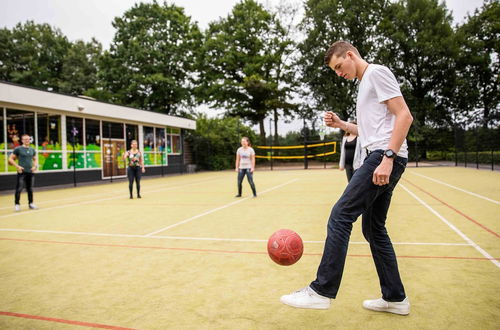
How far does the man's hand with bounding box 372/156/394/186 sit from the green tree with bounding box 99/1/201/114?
36.9 metres

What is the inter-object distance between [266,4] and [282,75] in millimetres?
9034

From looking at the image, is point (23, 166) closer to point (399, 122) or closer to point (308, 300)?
point (308, 300)

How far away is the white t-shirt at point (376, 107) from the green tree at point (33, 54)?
145 feet

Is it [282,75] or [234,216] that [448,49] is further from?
[234,216]

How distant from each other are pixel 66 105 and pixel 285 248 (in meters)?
18.8

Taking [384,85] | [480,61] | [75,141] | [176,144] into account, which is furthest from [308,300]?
[480,61]

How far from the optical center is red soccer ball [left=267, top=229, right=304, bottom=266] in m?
3.17

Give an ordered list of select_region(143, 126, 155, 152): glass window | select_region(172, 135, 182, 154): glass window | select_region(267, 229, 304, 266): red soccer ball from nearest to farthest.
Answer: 1. select_region(267, 229, 304, 266): red soccer ball
2. select_region(143, 126, 155, 152): glass window
3. select_region(172, 135, 182, 154): glass window

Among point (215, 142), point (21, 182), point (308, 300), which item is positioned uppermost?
point (215, 142)

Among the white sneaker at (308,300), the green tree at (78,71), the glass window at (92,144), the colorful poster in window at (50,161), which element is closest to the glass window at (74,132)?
the glass window at (92,144)

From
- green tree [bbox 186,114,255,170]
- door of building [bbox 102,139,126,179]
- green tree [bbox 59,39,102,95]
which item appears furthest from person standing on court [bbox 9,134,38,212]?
green tree [bbox 59,39,102,95]

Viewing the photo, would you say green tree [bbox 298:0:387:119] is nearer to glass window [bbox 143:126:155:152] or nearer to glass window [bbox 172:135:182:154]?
glass window [bbox 172:135:182:154]

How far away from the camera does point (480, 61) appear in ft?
122

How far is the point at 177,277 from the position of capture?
3.89m
